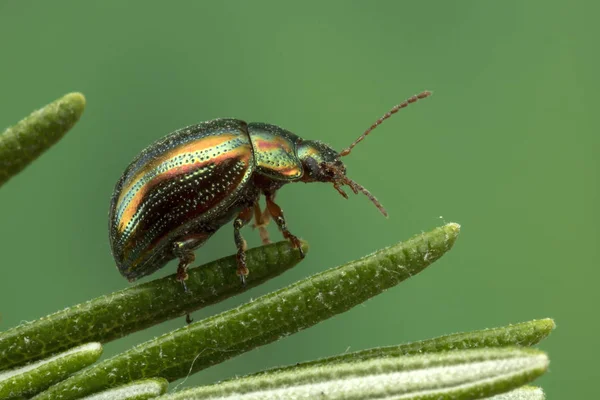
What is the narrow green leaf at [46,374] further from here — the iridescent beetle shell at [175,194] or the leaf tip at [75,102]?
the iridescent beetle shell at [175,194]

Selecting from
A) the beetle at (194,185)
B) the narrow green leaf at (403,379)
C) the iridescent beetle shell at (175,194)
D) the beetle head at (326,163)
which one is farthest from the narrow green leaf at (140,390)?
the beetle head at (326,163)

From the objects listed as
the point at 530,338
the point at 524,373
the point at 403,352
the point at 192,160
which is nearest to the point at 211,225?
the point at 192,160

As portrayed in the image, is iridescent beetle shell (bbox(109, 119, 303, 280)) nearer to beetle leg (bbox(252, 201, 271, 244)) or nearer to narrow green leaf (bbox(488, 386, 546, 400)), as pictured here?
beetle leg (bbox(252, 201, 271, 244))

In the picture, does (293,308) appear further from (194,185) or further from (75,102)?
(194,185)

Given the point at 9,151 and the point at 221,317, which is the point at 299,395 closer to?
the point at 221,317

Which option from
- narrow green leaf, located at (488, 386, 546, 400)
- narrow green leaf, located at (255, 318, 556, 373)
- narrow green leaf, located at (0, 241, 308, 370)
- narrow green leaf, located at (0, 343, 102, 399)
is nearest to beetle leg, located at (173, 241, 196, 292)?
narrow green leaf, located at (0, 241, 308, 370)

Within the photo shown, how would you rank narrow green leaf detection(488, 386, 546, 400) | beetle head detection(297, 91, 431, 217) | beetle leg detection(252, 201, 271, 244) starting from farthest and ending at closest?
beetle leg detection(252, 201, 271, 244), beetle head detection(297, 91, 431, 217), narrow green leaf detection(488, 386, 546, 400)
